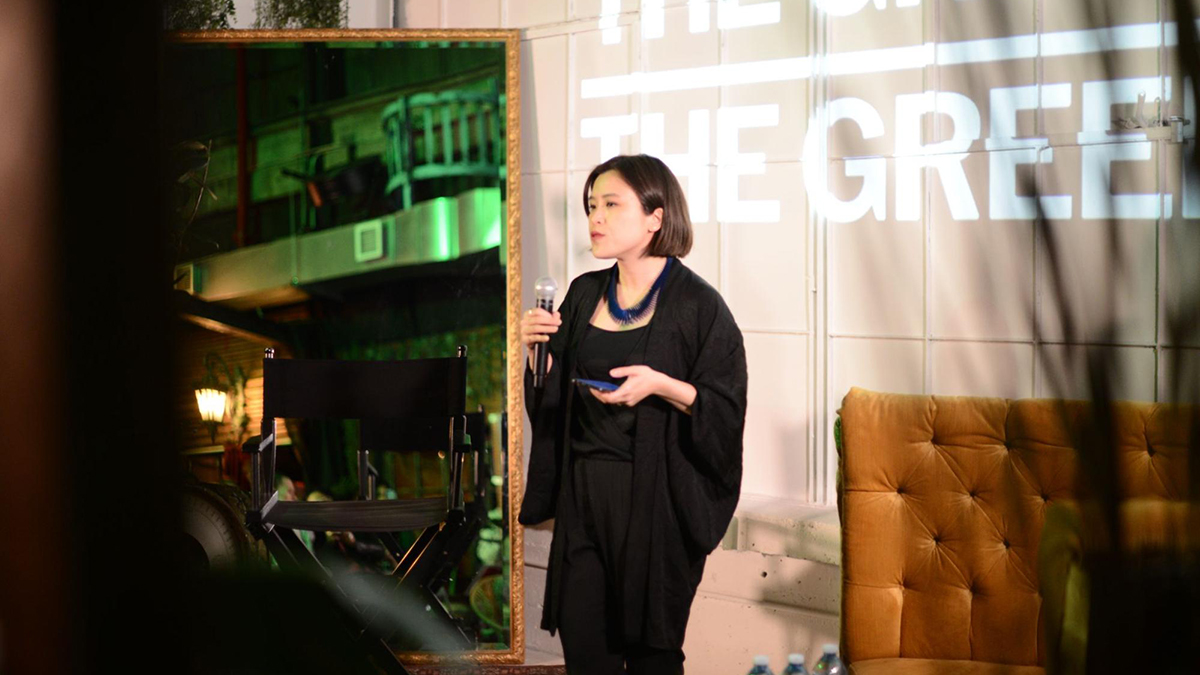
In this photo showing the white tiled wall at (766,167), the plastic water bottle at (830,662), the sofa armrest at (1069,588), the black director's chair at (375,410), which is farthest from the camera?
the black director's chair at (375,410)

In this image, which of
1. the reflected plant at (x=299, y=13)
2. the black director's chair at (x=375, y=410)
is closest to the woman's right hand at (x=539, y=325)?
the black director's chair at (x=375, y=410)

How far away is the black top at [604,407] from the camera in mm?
2373

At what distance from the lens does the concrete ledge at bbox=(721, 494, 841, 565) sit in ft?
9.45

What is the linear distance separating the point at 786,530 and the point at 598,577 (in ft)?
2.56

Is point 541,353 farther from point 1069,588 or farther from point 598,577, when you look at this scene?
point 1069,588

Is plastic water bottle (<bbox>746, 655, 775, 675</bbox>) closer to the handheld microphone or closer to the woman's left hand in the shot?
the woman's left hand

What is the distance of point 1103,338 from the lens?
17 cm

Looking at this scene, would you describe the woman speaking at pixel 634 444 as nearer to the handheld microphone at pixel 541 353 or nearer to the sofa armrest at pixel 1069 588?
the handheld microphone at pixel 541 353

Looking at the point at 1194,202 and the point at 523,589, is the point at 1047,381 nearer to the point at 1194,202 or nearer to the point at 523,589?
the point at 1194,202

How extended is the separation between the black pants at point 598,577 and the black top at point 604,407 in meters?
0.03

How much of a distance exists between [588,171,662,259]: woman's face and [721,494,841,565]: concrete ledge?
900 mm

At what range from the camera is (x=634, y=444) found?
7.72 ft

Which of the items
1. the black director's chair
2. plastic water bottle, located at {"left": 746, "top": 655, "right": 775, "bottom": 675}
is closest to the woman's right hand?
the black director's chair

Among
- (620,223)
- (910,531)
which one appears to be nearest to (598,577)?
(910,531)
